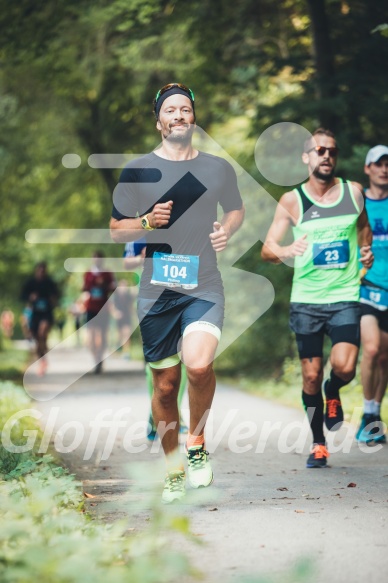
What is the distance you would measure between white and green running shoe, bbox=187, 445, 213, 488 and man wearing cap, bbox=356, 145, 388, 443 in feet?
8.53

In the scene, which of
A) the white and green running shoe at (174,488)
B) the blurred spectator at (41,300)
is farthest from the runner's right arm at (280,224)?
the blurred spectator at (41,300)

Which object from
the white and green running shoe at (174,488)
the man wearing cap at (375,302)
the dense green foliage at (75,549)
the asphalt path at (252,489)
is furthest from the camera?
the man wearing cap at (375,302)

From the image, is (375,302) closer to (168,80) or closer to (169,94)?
(169,94)

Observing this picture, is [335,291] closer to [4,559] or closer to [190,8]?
[4,559]

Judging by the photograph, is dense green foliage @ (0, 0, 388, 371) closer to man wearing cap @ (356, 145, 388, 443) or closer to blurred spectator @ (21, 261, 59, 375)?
man wearing cap @ (356, 145, 388, 443)

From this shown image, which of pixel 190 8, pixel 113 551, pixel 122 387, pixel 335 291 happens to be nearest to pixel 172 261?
pixel 335 291

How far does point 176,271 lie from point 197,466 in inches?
44.1

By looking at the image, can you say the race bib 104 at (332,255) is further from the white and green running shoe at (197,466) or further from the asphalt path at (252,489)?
the white and green running shoe at (197,466)

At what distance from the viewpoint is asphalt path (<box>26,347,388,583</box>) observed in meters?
4.31

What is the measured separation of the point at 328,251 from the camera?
746 centimetres

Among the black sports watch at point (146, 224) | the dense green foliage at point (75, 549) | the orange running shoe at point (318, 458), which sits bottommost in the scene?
the orange running shoe at point (318, 458)

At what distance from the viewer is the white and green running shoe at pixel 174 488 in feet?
19.5

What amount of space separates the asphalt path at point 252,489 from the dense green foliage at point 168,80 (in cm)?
309

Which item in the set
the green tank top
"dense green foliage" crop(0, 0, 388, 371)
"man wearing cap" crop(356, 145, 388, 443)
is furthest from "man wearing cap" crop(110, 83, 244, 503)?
"man wearing cap" crop(356, 145, 388, 443)
